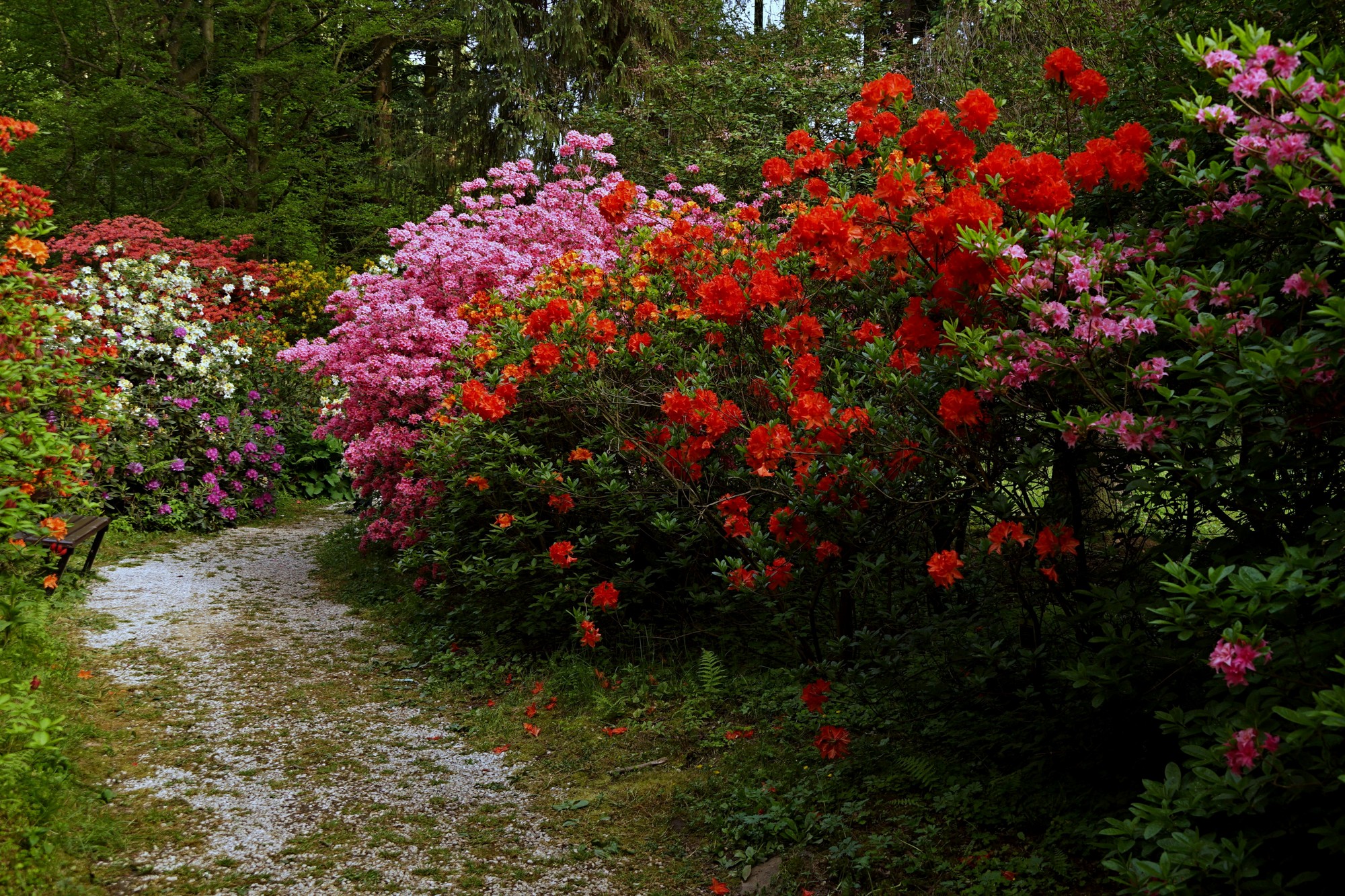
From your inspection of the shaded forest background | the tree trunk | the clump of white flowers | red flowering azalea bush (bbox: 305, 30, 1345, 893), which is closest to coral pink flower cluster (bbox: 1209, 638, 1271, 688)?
red flowering azalea bush (bbox: 305, 30, 1345, 893)

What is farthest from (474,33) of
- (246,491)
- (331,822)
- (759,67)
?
(331,822)

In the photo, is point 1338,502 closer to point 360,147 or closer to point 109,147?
point 109,147

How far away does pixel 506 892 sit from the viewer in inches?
126

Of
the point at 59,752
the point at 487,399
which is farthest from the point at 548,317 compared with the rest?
the point at 59,752

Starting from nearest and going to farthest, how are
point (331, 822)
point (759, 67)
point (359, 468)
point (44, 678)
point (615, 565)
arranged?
point (331, 822) < point (44, 678) < point (615, 565) < point (359, 468) < point (759, 67)

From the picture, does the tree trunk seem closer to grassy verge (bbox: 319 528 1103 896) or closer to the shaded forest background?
the shaded forest background

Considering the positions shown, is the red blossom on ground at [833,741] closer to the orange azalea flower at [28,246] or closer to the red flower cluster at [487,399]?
the red flower cluster at [487,399]

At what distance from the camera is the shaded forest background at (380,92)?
11000 millimetres

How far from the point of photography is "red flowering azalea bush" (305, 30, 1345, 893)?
6.68ft

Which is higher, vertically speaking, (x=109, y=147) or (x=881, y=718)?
(x=109, y=147)

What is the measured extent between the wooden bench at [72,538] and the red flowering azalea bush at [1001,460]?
2.11 meters

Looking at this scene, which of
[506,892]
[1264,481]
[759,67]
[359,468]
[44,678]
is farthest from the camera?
[759,67]

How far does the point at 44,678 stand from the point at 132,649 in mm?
937

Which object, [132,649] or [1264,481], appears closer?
[1264,481]
